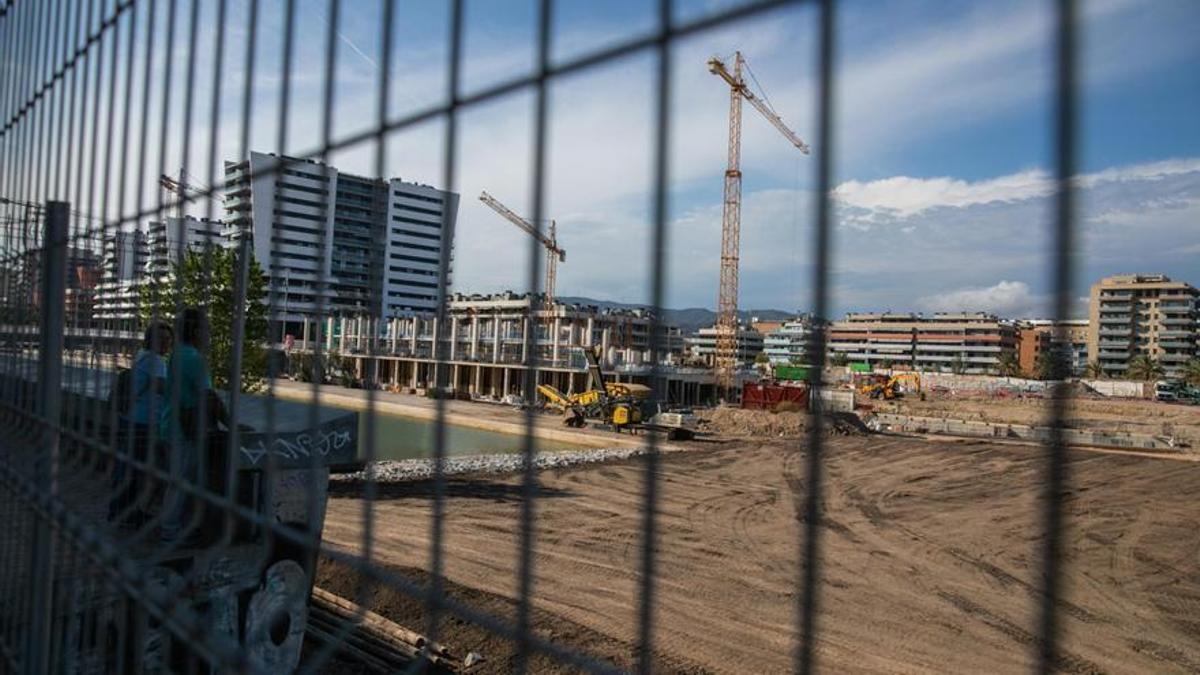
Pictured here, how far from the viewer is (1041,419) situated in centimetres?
80

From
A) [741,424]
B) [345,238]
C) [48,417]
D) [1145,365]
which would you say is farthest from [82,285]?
[741,424]

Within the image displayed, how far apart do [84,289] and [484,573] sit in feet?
26.5

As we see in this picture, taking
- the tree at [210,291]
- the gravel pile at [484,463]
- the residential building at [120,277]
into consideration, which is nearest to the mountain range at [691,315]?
the tree at [210,291]

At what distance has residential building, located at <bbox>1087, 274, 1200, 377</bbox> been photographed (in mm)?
877

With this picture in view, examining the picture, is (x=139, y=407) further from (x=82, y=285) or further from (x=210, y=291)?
(x=82, y=285)

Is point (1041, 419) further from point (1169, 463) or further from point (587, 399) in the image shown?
point (587, 399)

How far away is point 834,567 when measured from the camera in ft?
40.5

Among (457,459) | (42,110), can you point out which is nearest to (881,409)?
(457,459)

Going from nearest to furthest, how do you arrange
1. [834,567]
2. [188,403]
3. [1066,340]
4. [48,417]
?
[1066,340]
[188,403]
[48,417]
[834,567]

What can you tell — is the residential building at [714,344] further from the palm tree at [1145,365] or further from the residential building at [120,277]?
the residential building at [120,277]

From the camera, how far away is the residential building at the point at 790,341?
97 cm

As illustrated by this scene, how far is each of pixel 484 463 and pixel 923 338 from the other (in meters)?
20.4

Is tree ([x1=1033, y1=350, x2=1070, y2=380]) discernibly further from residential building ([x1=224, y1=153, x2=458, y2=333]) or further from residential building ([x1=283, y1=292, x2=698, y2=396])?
residential building ([x1=224, y1=153, x2=458, y2=333])

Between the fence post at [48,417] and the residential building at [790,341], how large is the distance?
2102 millimetres
